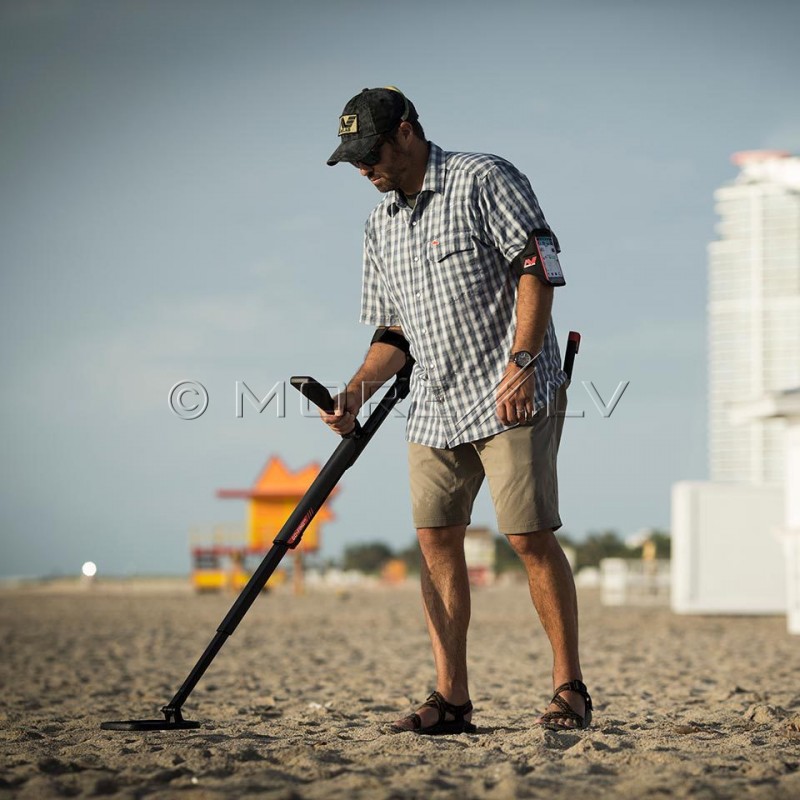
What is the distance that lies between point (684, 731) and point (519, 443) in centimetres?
110

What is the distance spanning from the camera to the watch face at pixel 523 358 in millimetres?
3646

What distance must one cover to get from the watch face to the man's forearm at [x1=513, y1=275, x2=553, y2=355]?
0.04 feet

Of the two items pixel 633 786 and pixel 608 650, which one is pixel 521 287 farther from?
pixel 608 650

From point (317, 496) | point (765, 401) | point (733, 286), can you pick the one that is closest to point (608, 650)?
point (765, 401)

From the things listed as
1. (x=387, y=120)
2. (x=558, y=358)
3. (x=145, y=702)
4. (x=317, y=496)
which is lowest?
(x=145, y=702)

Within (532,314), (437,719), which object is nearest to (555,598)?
(437,719)

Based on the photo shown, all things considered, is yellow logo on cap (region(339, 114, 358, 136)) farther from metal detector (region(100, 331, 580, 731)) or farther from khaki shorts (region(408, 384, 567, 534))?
khaki shorts (region(408, 384, 567, 534))

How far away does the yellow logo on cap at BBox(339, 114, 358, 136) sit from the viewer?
377cm

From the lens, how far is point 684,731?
155 inches

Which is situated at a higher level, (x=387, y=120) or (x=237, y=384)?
(x=387, y=120)

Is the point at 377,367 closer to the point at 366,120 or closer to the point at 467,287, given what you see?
the point at 467,287

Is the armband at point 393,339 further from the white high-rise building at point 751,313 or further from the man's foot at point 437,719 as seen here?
the white high-rise building at point 751,313

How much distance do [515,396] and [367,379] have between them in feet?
2.14

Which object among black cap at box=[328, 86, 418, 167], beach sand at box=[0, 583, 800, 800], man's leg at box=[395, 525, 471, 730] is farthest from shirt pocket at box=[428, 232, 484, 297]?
beach sand at box=[0, 583, 800, 800]
